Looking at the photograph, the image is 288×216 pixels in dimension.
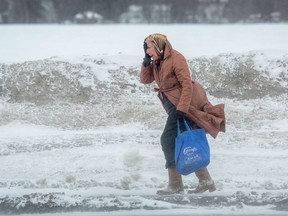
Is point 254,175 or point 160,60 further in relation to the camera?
point 254,175

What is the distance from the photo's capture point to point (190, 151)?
6.63 m

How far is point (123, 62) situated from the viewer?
49.1 feet

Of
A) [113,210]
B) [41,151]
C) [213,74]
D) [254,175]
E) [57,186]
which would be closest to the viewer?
[113,210]

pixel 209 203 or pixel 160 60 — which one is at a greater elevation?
pixel 160 60

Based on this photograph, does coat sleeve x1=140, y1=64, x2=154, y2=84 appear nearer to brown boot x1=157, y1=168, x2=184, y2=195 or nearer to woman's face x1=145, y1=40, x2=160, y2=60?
woman's face x1=145, y1=40, x2=160, y2=60

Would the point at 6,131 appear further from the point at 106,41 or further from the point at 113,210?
the point at 106,41

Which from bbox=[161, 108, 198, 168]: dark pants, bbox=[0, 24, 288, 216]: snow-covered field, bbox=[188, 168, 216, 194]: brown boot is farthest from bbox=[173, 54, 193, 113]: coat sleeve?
bbox=[0, 24, 288, 216]: snow-covered field

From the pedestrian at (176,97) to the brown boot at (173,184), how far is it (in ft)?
0.04

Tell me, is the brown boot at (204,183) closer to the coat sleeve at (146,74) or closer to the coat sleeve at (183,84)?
the coat sleeve at (183,84)

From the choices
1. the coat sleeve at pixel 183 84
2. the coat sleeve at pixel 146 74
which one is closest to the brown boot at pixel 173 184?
the coat sleeve at pixel 183 84

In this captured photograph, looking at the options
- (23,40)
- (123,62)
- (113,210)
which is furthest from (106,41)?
(113,210)

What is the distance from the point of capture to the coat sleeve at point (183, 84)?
255 inches

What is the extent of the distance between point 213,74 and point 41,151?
6.10m

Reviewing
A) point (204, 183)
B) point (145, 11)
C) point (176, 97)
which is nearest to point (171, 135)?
point (176, 97)
